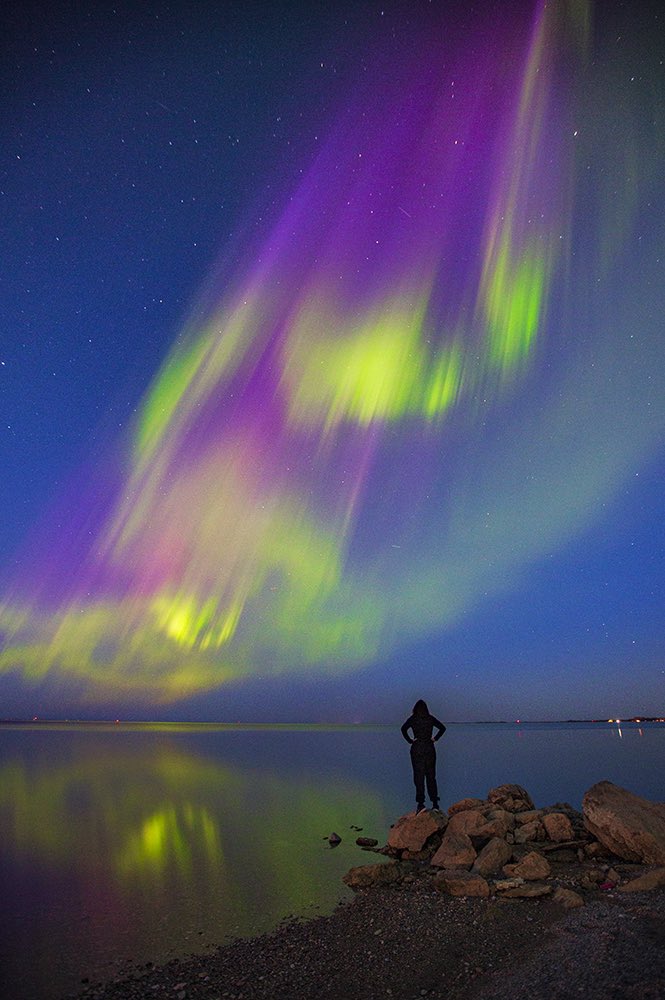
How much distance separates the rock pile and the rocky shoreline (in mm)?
32

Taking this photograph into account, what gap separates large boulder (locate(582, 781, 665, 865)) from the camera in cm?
1370

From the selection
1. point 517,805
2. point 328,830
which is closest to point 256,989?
point 517,805

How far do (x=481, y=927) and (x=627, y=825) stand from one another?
5319mm

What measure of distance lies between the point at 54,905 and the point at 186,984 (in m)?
8.30

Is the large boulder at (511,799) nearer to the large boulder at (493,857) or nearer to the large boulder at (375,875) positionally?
the large boulder at (493,857)

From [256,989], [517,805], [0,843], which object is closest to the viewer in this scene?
[256,989]

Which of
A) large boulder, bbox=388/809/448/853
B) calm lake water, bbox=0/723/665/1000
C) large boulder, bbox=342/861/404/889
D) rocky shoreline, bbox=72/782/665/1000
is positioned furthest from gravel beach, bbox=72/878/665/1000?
large boulder, bbox=388/809/448/853

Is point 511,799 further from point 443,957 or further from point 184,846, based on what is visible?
point 184,846

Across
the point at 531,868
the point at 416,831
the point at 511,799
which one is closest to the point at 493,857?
the point at 531,868

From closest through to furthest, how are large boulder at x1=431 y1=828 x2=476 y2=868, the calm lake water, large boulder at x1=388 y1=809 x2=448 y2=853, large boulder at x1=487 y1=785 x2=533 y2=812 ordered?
the calm lake water < large boulder at x1=431 y1=828 x2=476 y2=868 < large boulder at x1=388 y1=809 x2=448 y2=853 < large boulder at x1=487 y1=785 x2=533 y2=812

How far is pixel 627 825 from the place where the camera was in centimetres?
1388

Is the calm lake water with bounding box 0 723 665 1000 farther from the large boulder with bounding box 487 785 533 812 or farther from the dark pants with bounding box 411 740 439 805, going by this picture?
the large boulder with bounding box 487 785 533 812

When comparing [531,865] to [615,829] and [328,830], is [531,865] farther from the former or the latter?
[328,830]

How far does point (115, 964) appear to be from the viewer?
11.7 m
